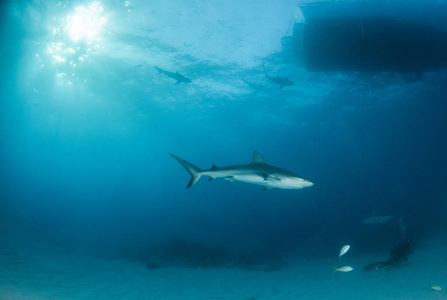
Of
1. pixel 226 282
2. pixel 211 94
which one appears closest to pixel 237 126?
pixel 211 94

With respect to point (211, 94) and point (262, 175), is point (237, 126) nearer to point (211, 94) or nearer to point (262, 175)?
point (211, 94)

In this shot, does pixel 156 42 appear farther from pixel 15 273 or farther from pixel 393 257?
pixel 393 257

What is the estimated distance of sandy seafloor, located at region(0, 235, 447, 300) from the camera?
375 inches

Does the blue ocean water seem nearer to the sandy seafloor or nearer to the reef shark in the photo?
the sandy seafloor

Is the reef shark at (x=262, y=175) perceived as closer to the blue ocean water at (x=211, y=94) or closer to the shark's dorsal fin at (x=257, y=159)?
the shark's dorsal fin at (x=257, y=159)

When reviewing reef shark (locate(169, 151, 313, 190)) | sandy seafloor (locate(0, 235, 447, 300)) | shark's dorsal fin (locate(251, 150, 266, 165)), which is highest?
shark's dorsal fin (locate(251, 150, 266, 165))

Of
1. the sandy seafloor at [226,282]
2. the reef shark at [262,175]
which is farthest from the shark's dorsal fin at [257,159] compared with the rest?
the sandy seafloor at [226,282]

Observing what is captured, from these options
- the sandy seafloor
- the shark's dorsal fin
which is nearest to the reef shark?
the shark's dorsal fin

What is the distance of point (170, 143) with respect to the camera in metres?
58.8

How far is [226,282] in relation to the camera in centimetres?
1355

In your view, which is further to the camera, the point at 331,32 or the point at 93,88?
the point at 93,88

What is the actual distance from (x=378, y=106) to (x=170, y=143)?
45.2 m

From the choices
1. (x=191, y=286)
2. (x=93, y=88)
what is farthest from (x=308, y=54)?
(x=93, y=88)

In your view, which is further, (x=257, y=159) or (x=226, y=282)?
(x=226, y=282)
